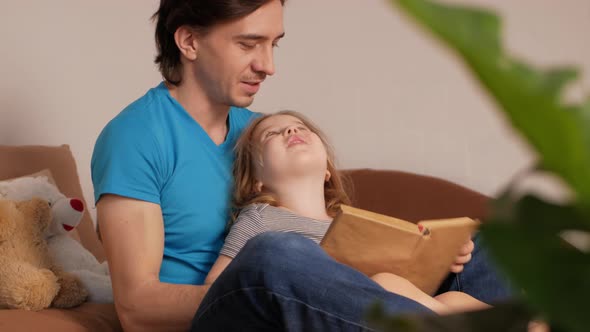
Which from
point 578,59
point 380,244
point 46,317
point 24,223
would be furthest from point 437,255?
point 578,59

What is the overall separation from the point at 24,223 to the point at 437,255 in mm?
992

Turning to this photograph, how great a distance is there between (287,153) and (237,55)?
25 cm

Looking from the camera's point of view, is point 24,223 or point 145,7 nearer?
point 24,223

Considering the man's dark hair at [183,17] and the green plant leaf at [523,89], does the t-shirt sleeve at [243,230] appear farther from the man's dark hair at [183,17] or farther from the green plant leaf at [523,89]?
the green plant leaf at [523,89]

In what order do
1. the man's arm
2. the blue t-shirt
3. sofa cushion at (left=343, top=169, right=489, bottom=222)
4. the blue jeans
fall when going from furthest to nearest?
sofa cushion at (left=343, top=169, right=489, bottom=222) → the blue t-shirt → the man's arm → the blue jeans

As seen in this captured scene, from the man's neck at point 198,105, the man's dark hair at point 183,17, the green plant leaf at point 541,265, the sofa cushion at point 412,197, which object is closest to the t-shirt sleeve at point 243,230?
the man's neck at point 198,105

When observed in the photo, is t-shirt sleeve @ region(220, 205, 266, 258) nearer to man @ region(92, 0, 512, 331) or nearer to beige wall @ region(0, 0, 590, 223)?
man @ region(92, 0, 512, 331)

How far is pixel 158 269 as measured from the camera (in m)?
1.69

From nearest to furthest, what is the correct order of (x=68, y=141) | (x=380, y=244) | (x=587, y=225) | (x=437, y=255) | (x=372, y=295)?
(x=587, y=225)
(x=372, y=295)
(x=380, y=244)
(x=437, y=255)
(x=68, y=141)

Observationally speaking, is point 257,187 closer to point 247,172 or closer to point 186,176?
point 247,172

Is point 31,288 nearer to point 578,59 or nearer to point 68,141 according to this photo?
point 68,141

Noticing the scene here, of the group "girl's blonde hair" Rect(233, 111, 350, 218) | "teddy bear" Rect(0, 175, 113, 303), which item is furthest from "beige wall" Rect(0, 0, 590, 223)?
"girl's blonde hair" Rect(233, 111, 350, 218)

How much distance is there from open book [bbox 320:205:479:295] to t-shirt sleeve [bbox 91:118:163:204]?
433 mm

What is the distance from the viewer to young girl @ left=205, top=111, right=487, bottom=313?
1836 millimetres
